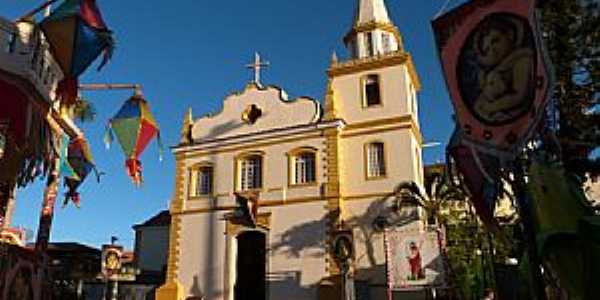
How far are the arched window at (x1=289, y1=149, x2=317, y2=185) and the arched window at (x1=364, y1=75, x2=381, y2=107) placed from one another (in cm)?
336

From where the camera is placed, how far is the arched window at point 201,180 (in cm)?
2392

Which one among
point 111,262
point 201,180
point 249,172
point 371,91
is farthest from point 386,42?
point 111,262

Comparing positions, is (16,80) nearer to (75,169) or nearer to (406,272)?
(75,169)

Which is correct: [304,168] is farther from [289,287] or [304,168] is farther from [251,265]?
[289,287]

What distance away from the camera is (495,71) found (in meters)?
6.47

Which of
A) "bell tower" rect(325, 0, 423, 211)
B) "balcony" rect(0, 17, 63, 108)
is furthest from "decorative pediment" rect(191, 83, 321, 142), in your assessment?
"balcony" rect(0, 17, 63, 108)

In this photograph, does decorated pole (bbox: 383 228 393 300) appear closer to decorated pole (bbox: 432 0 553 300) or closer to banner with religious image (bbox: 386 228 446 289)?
banner with religious image (bbox: 386 228 446 289)

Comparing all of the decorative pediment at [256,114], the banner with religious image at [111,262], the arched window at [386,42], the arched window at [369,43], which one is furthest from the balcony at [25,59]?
the arched window at [386,42]

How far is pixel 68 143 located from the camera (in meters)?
13.2

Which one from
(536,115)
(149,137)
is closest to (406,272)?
(149,137)

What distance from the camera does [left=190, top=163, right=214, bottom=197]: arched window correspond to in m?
23.9

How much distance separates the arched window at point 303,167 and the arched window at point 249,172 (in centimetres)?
155

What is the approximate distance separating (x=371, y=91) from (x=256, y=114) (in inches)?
210

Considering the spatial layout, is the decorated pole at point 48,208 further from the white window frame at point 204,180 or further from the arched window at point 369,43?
the arched window at point 369,43
